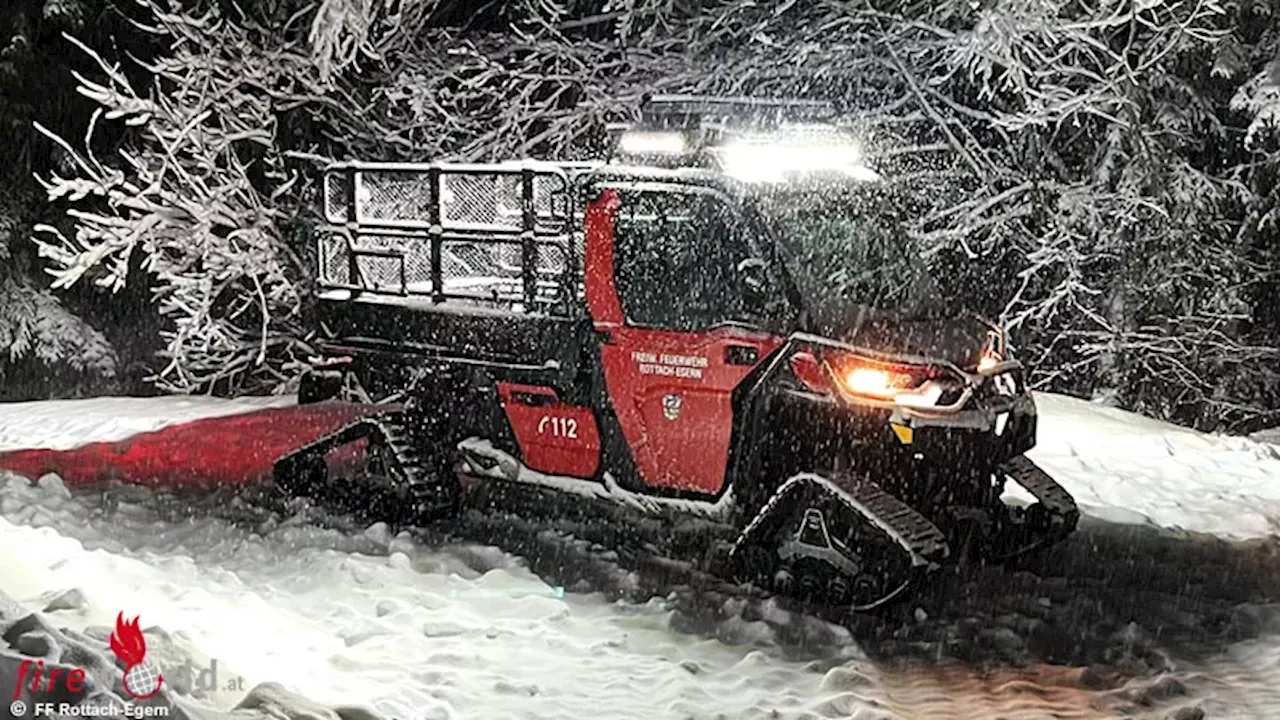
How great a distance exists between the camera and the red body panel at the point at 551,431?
7789 mm

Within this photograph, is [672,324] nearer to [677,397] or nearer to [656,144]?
[677,397]

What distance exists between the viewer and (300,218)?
13.3 meters

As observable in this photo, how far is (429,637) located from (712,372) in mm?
2088

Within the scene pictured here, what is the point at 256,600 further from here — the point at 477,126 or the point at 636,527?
the point at 477,126

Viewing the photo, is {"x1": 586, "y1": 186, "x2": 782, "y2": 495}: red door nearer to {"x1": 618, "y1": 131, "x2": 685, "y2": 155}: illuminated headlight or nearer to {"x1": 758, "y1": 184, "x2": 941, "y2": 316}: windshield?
{"x1": 758, "y1": 184, "x2": 941, "y2": 316}: windshield

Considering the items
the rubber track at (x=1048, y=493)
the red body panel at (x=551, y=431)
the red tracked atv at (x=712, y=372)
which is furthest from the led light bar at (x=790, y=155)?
the rubber track at (x=1048, y=493)

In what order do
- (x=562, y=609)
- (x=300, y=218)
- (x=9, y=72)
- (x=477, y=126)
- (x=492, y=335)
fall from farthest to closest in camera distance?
(x=9, y=72), (x=477, y=126), (x=300, y=218), (x=492, y=335), (x=562, y=609)

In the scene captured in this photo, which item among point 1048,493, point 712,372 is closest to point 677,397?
point 712,372

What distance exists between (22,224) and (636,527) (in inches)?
558

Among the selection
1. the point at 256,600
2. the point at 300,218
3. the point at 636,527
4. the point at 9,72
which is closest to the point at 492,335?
the point at 636,527

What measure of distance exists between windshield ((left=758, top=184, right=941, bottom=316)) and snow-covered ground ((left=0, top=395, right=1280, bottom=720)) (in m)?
2.00

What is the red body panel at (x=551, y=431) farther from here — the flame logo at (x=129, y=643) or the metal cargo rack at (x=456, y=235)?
the flame logo at (x=129, y=643)

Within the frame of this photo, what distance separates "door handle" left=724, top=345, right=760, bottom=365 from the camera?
7.20 meters

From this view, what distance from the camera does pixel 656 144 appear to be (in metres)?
8.05
